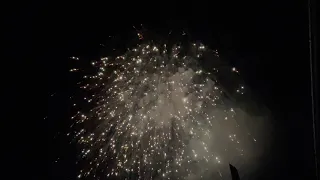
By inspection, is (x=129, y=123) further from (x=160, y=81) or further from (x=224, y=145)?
(x=224, y=145)

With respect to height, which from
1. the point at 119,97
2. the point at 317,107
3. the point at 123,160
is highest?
the point at 119,97

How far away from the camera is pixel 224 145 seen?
9.69 meters

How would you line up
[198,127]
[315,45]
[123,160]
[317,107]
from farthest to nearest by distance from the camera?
[198,127] < [123,160] < [317,107] < [315,45]

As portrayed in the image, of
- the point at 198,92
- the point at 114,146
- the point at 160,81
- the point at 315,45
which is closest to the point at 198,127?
the point at 198,92

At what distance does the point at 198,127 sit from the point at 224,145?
1842 millimetres

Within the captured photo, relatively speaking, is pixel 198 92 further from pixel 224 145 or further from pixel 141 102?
pixel 224 145

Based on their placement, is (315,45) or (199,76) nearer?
(315,45)

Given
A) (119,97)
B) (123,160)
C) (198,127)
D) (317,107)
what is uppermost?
(119,97)

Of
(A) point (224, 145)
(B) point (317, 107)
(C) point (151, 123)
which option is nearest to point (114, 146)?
(C) point (151, 123)

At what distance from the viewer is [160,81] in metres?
7.82

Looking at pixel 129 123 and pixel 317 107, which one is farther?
pixel 129 123

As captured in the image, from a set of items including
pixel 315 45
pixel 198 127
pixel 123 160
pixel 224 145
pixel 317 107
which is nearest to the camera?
pixel 315 45

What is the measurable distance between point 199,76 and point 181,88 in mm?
433

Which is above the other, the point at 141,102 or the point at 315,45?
the point at 141,102
